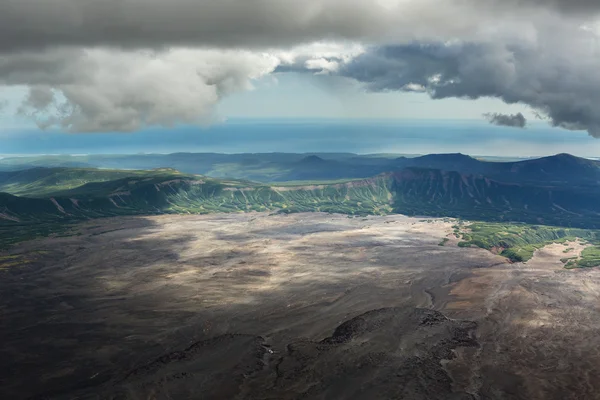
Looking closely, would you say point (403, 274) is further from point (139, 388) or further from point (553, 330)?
point (139, 388)

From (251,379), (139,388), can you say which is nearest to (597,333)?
(251,379)

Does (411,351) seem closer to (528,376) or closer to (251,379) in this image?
(528,376)

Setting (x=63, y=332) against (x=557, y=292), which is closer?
(x=63, y=332)

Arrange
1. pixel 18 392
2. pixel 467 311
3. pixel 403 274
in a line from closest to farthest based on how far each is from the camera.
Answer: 1. pixel 18 392
2. pixel 467 311
3. pixel 403 274

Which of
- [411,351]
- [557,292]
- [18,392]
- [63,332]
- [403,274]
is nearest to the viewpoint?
[18,392]

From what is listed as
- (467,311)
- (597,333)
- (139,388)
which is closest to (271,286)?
(467,311)

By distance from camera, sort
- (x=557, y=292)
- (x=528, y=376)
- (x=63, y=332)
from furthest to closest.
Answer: (x=557, y=292) < (x=63, y=332) < (x=528, y=376)
